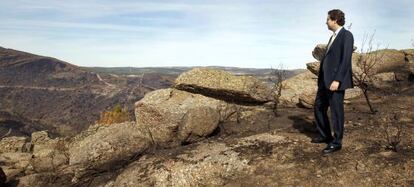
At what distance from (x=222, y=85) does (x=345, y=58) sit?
4.98 meters

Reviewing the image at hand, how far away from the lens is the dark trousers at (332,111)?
7.09 m

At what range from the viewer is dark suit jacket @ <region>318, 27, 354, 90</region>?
6887mm

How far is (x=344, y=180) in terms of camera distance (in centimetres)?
660

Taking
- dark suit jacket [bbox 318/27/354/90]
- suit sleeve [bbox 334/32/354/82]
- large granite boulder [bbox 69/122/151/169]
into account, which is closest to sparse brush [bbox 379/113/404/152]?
dark suit jacket [bbox 318/27/354/90]

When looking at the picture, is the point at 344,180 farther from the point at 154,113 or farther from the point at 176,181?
the point at 154,113

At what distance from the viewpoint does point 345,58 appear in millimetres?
6879

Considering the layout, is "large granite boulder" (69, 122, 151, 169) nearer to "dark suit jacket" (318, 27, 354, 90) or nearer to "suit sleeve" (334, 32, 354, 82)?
"dark suit jacket" (318, 27, 354, 90)

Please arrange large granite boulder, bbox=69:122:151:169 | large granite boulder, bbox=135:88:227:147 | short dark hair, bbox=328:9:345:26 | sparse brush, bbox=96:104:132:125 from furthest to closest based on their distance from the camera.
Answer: sparse brush, bbox=96:104:132:125
large granite boulder, bbox=135:88:227:147
large granite boulder, bbox=69:122:151:169
short dark hair, bbox=328:9:345:26

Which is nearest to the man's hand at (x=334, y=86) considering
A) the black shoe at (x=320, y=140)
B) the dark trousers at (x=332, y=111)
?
the dark trousers at (x=332, y=111)

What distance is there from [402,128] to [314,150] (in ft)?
7.32

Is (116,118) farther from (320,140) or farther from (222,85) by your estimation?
(320,140)

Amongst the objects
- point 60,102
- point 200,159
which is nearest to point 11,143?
point 200,159

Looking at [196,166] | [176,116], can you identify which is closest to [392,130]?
[196,166]

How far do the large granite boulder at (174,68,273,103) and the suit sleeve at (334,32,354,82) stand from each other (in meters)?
4.75
